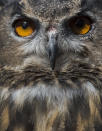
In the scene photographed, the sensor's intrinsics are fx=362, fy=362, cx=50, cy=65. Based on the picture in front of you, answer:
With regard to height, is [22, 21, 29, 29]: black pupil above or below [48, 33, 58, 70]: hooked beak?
above

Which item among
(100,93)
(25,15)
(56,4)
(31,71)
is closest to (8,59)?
(31,71)

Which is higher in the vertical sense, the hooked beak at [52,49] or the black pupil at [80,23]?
the black pupil at [80,23]

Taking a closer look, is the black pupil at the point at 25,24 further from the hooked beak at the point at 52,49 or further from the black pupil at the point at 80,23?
the black pupil at the point at 80,23

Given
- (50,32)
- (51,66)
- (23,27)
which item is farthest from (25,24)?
(51,66)

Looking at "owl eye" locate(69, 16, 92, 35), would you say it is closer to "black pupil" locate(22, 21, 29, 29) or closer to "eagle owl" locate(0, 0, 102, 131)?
"eagle owl" locate(0, 0, 102, 131)

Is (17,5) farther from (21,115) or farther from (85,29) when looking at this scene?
(21,115)

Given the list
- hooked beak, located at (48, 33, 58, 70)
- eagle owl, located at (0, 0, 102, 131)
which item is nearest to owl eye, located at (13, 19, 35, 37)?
eagle owl, located at (0, 0, 102, 131)

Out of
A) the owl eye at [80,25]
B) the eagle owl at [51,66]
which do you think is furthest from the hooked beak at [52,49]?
the owl eye at [80,25]

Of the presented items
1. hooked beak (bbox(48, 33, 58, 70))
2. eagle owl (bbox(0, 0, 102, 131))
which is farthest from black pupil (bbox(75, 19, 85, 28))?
hooked beak (bbox(48, 33, 58, 70))

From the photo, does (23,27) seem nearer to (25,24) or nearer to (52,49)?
(25,24)
